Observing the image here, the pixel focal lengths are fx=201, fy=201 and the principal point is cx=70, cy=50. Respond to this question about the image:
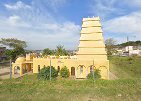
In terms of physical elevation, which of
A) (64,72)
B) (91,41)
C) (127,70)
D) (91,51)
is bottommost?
(127,70)

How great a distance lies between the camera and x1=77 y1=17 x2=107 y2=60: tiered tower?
23.0 meters

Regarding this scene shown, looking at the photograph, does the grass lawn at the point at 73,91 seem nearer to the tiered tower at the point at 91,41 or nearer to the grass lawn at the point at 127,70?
the tiered tower at the point at 91,41

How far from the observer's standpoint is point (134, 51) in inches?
3398

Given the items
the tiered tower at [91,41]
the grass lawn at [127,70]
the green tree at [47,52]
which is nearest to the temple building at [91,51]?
the tiered tower at [91,41]

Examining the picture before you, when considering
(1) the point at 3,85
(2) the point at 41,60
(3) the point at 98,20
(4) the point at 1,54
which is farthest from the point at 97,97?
(4) the point at 1,54

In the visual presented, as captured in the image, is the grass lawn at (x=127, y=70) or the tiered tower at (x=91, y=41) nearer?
the tiered tower at (x=91, y=41)

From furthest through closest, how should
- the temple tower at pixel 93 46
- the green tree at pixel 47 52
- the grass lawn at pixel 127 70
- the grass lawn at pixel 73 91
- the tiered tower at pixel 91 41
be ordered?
the green tree at pixel 47 52 → the grass lawn at pixel 127 70 → the tiered tower at pixel 91 41 → the temple tower at pixel 93 46 → the grass lawn at pixel 73 91

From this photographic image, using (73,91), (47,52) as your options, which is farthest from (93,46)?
(47,52)

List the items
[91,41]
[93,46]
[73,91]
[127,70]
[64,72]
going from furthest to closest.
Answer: [127,70] < [64,72] < [91,41] < [93,46] < [73,91]

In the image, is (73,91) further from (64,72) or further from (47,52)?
(47,52)

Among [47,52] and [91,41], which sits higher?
[91,41]

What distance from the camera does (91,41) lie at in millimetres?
23344

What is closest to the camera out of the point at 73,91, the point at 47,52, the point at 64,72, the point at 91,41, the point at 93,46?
the point at 73,91

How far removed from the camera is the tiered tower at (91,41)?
23.0m
